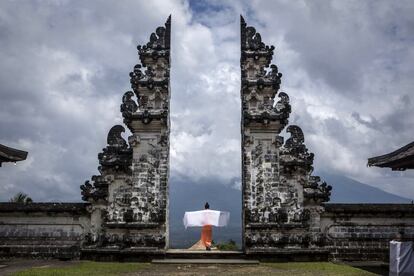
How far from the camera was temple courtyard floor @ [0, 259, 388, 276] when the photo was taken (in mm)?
12680

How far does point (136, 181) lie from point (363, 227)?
331 inches

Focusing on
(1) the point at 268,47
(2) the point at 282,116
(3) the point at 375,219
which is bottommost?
(3) the point at 375,219

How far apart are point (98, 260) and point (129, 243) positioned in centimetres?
121

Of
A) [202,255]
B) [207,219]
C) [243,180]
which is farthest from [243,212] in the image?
[207,219]

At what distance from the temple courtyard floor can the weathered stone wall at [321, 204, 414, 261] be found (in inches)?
49.4

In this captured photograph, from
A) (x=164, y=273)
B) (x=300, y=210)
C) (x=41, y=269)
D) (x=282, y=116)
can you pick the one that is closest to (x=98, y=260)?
(x=41, y=269)

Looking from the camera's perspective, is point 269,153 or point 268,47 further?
point 268,47

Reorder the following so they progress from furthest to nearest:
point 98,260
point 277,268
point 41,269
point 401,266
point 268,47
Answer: point 268,47 → point 98,260 → point 277,268 → point 41,269 → point 401,266

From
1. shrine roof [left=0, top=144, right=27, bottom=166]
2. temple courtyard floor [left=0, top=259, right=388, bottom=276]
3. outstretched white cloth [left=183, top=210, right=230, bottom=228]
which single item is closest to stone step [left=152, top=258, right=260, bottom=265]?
temple courtyard floor [left=0, top=259, right=388, bottom=276]

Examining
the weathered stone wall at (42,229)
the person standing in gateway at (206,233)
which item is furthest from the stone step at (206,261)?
the person standing in gateway at (206,233)

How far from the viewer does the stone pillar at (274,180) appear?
1612 centimetres

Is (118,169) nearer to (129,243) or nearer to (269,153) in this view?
(129,243)

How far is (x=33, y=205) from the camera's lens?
16.4 meters

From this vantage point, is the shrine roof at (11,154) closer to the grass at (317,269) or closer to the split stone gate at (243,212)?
the split stone gate at (243,212)
